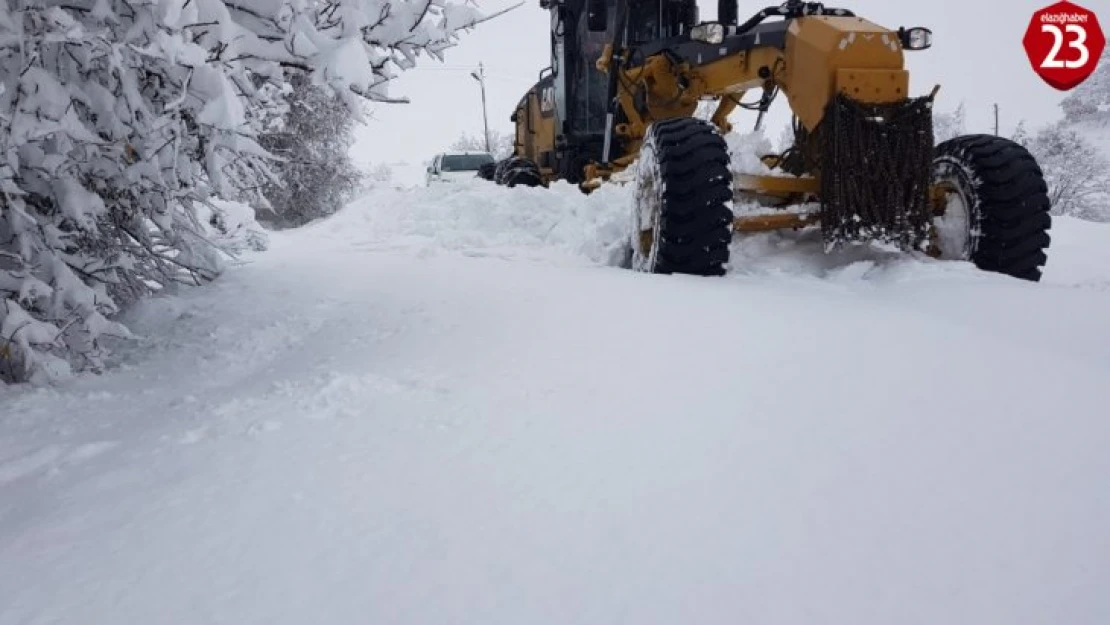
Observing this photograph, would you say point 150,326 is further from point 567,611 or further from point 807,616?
point 807,616

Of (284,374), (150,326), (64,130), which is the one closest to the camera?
(64,130)

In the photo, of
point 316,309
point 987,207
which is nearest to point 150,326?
point 316,309

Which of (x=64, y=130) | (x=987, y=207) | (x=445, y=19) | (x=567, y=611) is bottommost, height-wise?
(x=567, y=611)

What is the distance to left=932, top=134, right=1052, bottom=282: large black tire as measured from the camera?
4.34m

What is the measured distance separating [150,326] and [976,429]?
327 centimetres

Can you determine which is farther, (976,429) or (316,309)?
(316,309)

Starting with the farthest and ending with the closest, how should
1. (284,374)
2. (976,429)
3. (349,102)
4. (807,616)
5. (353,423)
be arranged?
(284,374) → (349,102) → (353,423) → (976,429) → (807,616)

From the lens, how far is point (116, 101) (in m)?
2.46

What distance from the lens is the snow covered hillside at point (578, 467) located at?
120cm

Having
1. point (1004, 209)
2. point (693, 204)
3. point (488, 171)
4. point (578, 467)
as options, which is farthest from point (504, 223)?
point (488, 171)

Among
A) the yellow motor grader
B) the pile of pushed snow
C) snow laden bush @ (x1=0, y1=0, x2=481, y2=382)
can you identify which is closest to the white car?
the pile of pushed snow

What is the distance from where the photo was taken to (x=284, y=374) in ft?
8.34

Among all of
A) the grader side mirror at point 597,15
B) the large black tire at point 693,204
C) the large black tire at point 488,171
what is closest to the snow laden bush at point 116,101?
the large black tire at point 693,204

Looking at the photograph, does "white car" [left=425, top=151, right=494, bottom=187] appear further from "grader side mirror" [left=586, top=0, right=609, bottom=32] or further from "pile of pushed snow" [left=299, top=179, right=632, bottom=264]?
"grader side mirror" [left=586, top=0, right=609, bottom=32]
